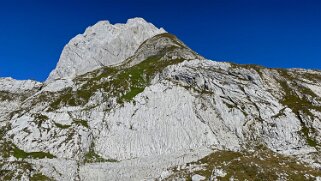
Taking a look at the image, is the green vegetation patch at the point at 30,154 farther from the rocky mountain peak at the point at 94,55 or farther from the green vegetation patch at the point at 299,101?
the rocky mountain peak at the point at 94,55

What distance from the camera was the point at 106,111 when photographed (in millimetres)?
91688

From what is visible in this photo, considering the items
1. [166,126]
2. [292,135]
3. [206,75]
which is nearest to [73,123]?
[166,126]

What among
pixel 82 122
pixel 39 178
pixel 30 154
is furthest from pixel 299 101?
pixel 30 154

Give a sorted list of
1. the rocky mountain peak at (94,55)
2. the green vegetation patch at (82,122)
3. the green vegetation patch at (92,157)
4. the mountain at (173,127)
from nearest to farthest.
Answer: the mountain at (173,127) → the green vegetation patch at (92,157) → the green vegetation patch at (82,122) → the rocky mountain peak at (94,55)

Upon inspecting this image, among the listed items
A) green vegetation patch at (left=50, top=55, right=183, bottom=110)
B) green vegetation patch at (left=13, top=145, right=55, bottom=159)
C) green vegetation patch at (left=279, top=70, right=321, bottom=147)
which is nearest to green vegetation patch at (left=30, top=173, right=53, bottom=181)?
green vegetation patch at (left=13, top=145, right=55, bottom=159)

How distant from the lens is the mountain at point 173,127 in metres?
63.8

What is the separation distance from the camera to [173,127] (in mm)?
83500

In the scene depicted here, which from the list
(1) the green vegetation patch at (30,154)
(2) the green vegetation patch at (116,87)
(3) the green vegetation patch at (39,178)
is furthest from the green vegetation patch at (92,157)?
(2) the green vegetation patch at (116,87)

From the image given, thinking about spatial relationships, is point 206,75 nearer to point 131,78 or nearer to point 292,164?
point 131,78

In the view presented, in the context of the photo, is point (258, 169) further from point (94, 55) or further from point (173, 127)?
point (94, 55)

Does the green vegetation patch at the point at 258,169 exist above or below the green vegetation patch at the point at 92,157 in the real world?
below

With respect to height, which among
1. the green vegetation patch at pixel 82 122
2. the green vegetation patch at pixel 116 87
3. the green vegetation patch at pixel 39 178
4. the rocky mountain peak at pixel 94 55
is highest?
the rocky mountain peak at pixel 94 55

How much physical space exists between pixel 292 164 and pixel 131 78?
69.4 meters

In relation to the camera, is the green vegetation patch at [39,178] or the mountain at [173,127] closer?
the mountain at [173,127]
